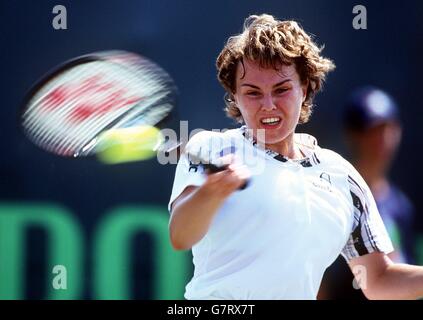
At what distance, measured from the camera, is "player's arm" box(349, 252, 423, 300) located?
6.02 feet

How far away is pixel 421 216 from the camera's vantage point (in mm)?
2404

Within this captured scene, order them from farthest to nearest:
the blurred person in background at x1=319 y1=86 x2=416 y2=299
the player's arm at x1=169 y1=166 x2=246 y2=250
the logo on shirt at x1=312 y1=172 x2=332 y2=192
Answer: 1. the blurred person in background at x1=319 y1=86 x2=416 y2=299
2. the logo on shirt at x1=312 y1=172 x2=332 y2=192
3. the player's arm at x1=169 y1=166 x2=246 y2=250

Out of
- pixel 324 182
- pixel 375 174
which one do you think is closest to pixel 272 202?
pixel 324 182

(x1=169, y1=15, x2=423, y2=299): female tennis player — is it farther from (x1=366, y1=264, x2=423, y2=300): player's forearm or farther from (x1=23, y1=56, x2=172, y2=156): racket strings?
(x1=23, y1=56, x2=172, y2=156): racket strings

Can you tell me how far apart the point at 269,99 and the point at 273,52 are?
0.12 m

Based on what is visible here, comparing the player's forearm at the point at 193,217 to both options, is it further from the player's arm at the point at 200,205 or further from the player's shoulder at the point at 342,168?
the player's shoulder at the point at 342,168

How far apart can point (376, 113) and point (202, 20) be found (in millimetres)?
671

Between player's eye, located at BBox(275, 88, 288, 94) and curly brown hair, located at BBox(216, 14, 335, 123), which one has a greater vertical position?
curly brown hair, located at BBox(216, 14, 335, 123)

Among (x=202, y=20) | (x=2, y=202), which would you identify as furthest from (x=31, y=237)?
(x=202, y=20)

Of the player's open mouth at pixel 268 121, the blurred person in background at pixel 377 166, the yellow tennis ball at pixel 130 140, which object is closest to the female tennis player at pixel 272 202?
the player's open mouth at pixel 268 121

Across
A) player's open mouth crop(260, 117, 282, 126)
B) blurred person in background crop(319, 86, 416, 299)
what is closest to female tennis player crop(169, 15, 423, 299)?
player's open mouth crop(260, 117, 282, 126)

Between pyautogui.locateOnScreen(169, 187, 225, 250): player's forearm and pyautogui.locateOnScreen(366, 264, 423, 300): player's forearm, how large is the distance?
→ 544mm

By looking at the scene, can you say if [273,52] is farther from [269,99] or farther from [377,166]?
[377,166]

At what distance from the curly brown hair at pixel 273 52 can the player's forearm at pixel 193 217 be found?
1.43ft
